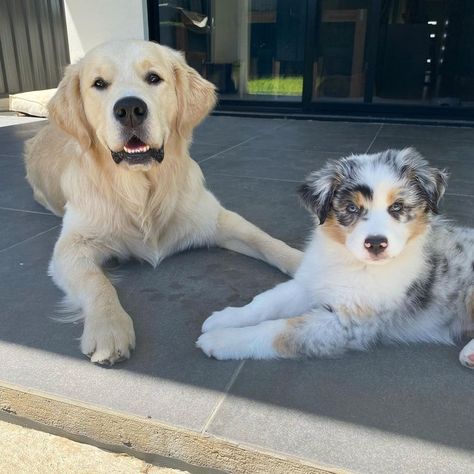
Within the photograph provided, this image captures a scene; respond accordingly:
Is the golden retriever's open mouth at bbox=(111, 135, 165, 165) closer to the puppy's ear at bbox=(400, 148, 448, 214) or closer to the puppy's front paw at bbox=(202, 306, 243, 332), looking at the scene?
the puppy's front paw at bbox=(202, 306, 243, 332)

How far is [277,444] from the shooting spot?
149 centimetres

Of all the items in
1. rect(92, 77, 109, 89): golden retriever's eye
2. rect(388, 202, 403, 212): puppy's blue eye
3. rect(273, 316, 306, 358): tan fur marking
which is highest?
rect(92, 77, 109, 89): golden retriever's eye

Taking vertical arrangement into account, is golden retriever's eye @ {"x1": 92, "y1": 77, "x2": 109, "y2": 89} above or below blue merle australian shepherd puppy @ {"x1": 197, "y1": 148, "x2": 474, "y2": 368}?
above

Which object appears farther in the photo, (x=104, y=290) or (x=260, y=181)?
(x=260, y=181)

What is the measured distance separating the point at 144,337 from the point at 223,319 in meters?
0.35

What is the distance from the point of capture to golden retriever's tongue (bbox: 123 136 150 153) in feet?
8.23

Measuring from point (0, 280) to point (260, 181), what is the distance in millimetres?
2436

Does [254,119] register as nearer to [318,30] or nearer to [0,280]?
[318,30]

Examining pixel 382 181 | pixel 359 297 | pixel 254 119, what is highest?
pixel 382 181

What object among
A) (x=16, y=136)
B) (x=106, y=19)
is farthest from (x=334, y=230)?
(x=106, y=19)

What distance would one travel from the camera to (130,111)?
2377 millimetres

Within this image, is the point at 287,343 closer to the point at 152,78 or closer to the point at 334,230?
the point at 334,230

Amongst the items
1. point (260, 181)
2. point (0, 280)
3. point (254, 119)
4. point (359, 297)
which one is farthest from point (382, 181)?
point (254, 119)

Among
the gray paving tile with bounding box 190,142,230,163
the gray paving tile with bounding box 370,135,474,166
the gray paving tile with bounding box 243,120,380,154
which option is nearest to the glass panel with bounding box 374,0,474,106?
the gray paving tile with bounding box 243,120,380,154
